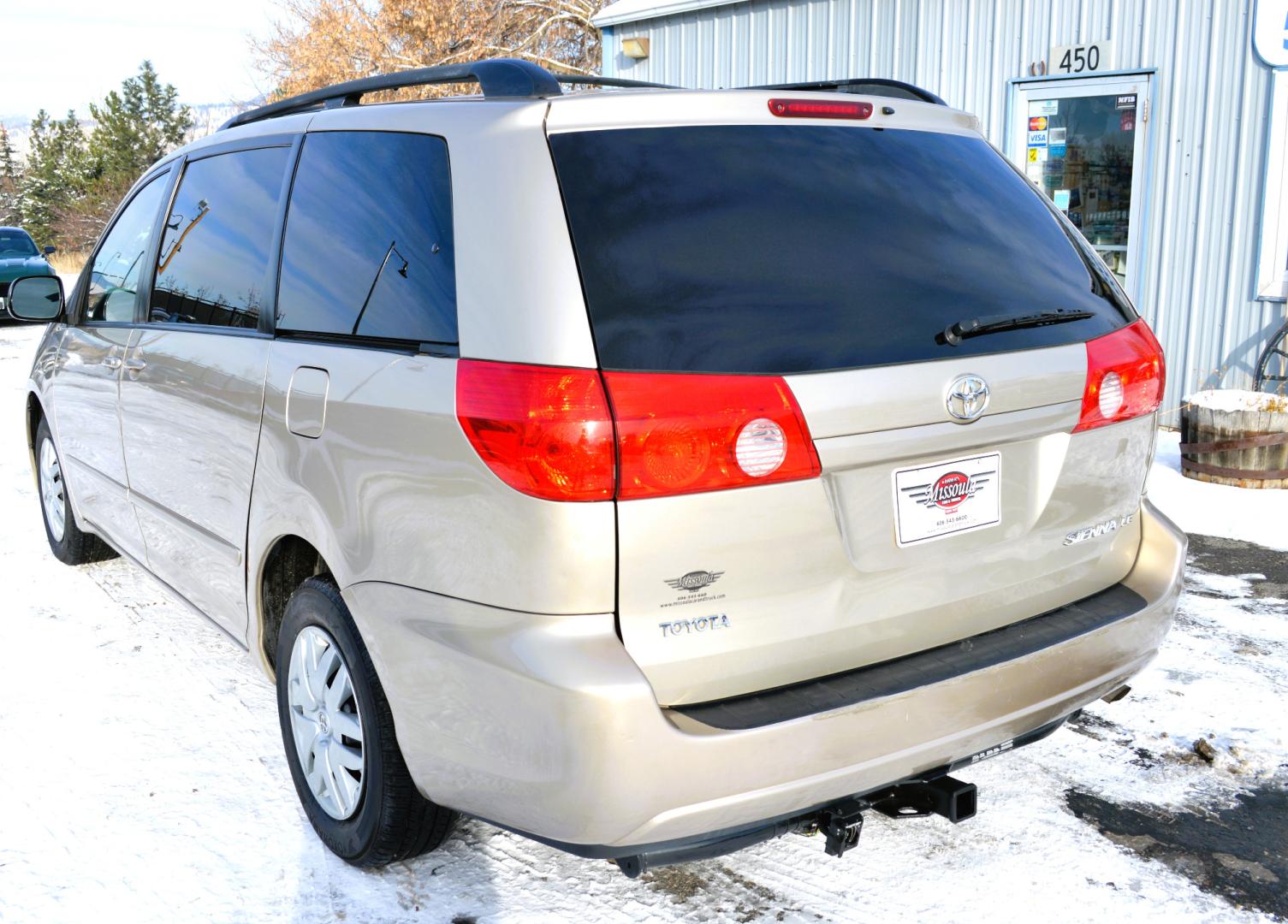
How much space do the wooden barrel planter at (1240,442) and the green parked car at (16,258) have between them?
17995 mm

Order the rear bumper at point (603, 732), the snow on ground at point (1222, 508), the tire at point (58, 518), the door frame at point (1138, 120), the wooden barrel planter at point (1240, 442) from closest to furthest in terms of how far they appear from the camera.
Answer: the rear bumper at point (603, 732)
the tire at point (58, 518)
the snow on ground at point (1222, 508)
the wooden barrel planter at point (1240, 442)
the door frame at point (1138, 120)

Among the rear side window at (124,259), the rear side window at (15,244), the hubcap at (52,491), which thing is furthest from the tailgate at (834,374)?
the rear side window at (15,244)

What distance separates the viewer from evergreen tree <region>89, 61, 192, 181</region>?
5778 centimetres

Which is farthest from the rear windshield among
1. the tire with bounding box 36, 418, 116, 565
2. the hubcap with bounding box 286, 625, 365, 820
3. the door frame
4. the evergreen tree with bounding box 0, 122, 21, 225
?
the evergreen tree with bounding box 0, 122, 21, 225

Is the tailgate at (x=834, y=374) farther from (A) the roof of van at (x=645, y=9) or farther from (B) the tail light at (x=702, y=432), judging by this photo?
(A) the roof of van at (x=645, y=9)

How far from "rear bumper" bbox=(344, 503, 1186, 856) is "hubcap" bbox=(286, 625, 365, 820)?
0.30 metres

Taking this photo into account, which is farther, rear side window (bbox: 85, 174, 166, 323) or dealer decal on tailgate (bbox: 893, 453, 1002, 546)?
rear side window (bbox: 85, 174, 166, 323)

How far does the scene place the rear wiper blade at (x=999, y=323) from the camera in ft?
8.27

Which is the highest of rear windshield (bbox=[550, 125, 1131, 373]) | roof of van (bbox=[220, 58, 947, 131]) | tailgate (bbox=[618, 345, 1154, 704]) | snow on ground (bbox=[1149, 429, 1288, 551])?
roof of van (bbox=[220, 58, 947, 131])

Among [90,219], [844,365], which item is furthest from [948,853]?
[90,219]

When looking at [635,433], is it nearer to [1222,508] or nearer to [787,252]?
[787,252]

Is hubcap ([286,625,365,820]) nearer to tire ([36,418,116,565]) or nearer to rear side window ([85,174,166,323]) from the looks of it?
rear side window ([85,174,166,323])

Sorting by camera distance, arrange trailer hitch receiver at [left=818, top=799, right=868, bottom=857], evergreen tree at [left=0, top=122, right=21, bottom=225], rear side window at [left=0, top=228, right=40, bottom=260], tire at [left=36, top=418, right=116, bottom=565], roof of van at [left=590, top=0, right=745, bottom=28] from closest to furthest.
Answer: trailer hitch receiver at [left=818, top=799, right=868, bottom=857] → tire at [left=36, top=418, right=116, bottom=565] → roof of van at [left=590, top=0, right=745, bottom=28] → rear side window at [left=0, top=228, right=40, bottom=260] → evergreen tree at [left=0, top=122, right=21, bottom=225]

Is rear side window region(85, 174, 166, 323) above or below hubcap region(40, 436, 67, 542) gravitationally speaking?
above
